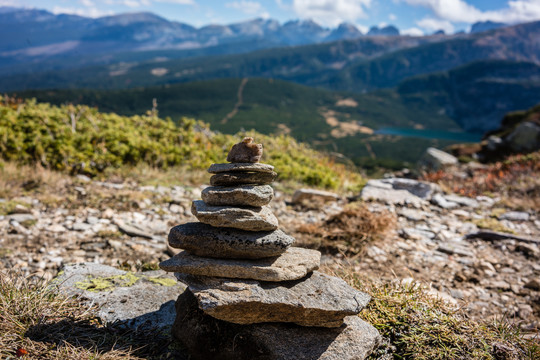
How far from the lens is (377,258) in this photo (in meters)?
6.76

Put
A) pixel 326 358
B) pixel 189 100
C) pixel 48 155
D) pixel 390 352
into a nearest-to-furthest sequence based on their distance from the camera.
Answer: pixel 326 358 → pixel 390 352 → pixel 48 155 → pixel 189 100

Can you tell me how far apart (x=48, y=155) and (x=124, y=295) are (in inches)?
319

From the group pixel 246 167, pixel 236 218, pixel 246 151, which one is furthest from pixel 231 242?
pixel 246 151

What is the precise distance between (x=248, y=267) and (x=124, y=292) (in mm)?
2157

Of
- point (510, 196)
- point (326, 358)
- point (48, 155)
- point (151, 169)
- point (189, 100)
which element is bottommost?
point (510, 196)

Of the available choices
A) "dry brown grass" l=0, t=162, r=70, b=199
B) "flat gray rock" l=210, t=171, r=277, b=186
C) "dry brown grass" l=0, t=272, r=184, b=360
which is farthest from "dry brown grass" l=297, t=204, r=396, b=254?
"dry brown grass" l=0, t=162, r=70, b=199

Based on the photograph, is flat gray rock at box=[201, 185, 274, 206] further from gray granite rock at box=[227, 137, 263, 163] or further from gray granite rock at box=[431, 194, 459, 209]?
gray granite rock at box=[431, 194, 459, 209]

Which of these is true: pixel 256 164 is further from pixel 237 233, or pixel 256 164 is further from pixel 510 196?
pixel 510 196

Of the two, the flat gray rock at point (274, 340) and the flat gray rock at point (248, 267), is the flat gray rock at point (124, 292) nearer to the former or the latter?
the flat gray rock at point (274, 340)

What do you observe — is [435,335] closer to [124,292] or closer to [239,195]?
[239,195]

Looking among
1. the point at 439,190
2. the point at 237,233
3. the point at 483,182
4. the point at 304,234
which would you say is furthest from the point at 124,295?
the point at 483,182

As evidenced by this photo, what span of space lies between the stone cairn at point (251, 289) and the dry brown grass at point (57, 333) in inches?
18.9

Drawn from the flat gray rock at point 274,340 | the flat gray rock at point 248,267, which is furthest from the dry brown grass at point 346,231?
the flat gray rock at point 274,340

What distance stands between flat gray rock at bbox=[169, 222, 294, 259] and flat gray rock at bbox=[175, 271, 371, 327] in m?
0.33
